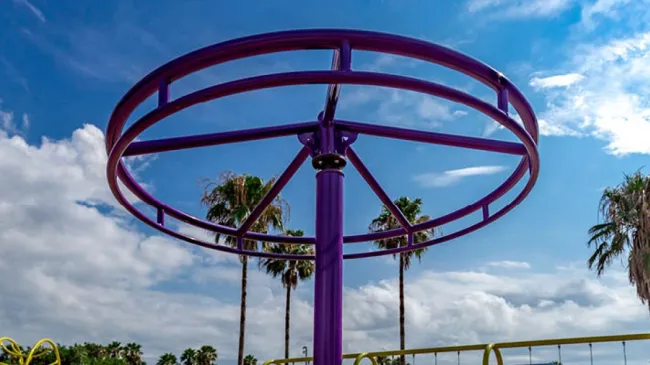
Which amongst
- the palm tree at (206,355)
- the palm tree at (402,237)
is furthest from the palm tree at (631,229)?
the palm tree at (206,355)

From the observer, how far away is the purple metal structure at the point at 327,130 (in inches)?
246

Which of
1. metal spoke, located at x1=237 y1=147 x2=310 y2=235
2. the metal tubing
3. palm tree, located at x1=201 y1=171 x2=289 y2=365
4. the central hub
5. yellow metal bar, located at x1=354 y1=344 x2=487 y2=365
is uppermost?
palm tree, located at x1=201 y1=171 x2=289 y2=365

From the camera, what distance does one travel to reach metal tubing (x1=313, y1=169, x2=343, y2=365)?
7336 mm

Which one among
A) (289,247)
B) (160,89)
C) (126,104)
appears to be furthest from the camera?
(289,247)

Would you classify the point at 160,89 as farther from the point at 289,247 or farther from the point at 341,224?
the point at 289,247

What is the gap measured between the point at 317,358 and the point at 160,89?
10.8 ft

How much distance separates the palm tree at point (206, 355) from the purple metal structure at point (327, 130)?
3239cm

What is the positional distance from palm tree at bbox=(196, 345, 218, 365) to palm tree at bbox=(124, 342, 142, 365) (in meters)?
4.27

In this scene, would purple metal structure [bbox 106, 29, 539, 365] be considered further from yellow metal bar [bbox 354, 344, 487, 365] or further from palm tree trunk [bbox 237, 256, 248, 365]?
palm tree trunk [bbox 237, 256, 248, 365]

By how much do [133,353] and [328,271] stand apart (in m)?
38.5

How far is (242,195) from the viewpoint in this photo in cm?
3012

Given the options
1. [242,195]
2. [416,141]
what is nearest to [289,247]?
[242,195]

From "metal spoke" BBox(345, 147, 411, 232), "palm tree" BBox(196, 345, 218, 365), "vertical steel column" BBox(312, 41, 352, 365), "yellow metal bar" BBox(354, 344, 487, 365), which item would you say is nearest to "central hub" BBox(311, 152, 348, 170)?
"vertical steel column" BBox(312, 41, 352, 365)

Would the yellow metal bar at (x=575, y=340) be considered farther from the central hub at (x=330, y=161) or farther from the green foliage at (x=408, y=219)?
the green foliage at (x=408, y=219)
